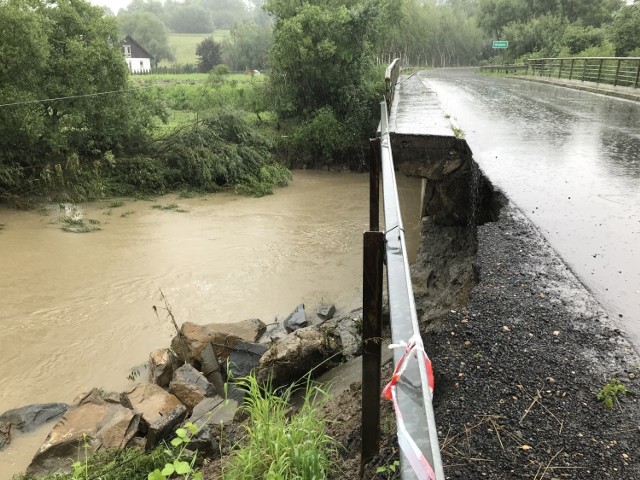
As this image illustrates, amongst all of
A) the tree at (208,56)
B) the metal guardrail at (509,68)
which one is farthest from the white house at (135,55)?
the metal guardrail at (509,68)

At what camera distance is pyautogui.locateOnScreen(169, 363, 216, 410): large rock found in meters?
6.07

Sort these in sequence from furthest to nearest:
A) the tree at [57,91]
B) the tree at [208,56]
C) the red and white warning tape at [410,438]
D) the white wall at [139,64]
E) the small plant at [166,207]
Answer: the white wall at [139,64]
the tree at [208,56]
the small plant at [166,207]
the tree at [57,91]
the red and white warning tape at [410,438]

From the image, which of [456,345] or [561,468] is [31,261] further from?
[561,468]

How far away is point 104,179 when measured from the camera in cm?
1816

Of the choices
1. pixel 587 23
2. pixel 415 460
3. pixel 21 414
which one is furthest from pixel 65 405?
pixel 587 23

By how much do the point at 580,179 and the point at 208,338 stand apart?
5.44 m

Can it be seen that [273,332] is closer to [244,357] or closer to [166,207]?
[244,357]

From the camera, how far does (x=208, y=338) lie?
7.36 meters

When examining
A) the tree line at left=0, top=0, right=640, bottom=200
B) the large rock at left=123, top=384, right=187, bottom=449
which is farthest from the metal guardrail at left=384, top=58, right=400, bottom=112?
the tree line at left=0, top=0, right=640, bottom=200

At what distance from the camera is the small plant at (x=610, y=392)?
2631 mm

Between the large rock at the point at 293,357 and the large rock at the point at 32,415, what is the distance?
9.76 ft

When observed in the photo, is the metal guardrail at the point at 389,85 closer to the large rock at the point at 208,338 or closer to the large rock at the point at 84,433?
the large rock at the point at 208,338

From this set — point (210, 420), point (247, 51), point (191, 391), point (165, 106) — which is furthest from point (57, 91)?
point (247, 51)

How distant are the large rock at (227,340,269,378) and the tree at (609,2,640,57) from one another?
26.7 m
